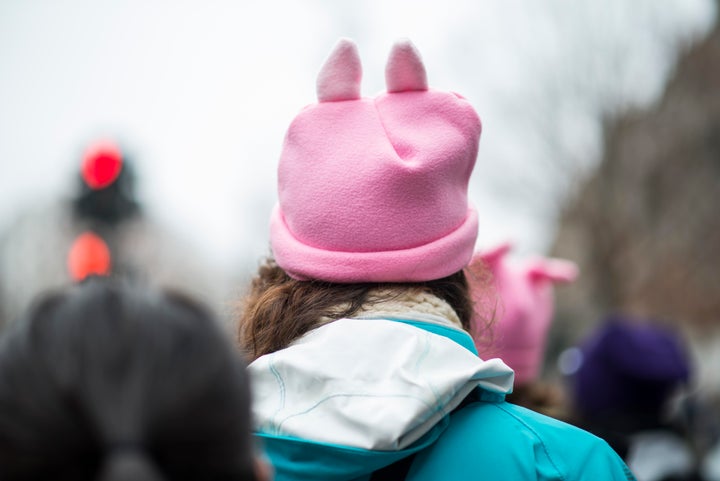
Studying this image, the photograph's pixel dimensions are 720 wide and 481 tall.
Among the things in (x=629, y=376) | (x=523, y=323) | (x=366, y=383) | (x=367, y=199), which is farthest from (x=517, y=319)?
(x=366, y=383)

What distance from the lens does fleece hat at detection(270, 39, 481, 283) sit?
1614 mm

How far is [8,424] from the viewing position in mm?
859

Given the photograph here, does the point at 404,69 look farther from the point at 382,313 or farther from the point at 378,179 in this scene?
the point at 382,313

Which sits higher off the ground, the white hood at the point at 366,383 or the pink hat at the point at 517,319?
the white hood at the point at 366,383

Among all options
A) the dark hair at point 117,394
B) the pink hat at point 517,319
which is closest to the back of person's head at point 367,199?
the dark hair at point 117,394

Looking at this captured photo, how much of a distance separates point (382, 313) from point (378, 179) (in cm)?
28

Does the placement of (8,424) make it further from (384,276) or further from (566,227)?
(566,227)

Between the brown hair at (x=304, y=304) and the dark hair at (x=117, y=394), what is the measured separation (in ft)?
2.08

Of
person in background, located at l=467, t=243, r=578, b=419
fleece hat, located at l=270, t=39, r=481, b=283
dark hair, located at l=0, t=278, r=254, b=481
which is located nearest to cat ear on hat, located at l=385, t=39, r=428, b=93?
fleece hat, located at l=270, t=39, r=481, b=283

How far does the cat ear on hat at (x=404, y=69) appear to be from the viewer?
1.66 meters

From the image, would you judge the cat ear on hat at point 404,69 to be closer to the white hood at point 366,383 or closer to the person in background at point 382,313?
the person in background at point 382,313

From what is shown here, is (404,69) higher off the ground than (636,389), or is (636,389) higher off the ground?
(404,69)

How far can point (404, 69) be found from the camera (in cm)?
169

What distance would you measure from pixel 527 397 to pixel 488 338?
2.88ft
